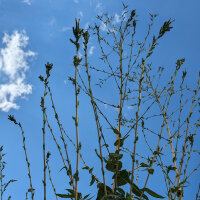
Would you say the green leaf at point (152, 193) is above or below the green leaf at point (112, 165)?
below

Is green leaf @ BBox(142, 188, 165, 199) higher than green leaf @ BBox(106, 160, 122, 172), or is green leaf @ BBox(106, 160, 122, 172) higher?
green leaf @ BBox(106, 160, 122, 172)

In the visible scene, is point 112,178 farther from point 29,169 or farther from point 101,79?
point 101,79

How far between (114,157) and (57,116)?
0.55 meters

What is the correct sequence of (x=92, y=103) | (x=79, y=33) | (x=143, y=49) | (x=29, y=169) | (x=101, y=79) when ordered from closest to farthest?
(x=79, y=33) < (x=92, y=103) < (x=29, y=169) < (x=143, y=49) < (x=101, y=79)

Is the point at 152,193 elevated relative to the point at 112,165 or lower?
lower

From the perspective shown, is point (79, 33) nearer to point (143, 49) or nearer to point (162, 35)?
point (162, 35)

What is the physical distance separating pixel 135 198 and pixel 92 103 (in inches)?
37.4

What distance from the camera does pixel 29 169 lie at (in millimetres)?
1926

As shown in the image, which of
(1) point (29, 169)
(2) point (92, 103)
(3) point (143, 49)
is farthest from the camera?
(3) point (143, 49)

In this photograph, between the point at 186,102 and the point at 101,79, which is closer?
the point at 186,102

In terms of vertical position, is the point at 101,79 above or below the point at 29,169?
above

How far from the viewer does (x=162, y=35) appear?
2.19 meters

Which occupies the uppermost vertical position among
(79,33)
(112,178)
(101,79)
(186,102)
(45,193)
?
(101,79)

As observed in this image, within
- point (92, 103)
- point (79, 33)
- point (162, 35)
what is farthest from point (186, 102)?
point (79, 33)
